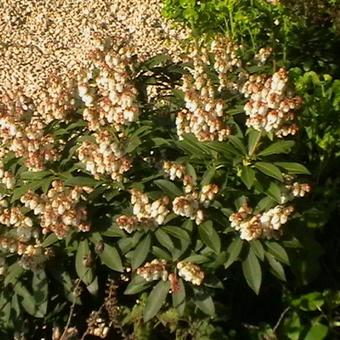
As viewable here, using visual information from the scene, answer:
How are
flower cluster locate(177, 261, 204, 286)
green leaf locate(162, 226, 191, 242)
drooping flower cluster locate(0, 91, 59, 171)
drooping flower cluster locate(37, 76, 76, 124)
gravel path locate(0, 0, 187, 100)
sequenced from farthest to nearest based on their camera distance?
gravel path locate(0, 0, 187, 100) → drooping flower cluster locate(37, 76, 76, 124) → drooping flower cluster locate(0, 91, 59, 171) → green leaf locate(162, 226, 191, 242) → flower cluster locate(177, 261, 204, 286)

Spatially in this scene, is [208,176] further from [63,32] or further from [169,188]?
[63,32]

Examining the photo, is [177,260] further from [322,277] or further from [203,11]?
[203,11]

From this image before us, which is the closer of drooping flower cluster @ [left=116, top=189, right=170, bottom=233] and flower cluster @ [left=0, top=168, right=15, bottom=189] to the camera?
drooping flower cluster @ [left=116, top=189, right=170, bottom=233]

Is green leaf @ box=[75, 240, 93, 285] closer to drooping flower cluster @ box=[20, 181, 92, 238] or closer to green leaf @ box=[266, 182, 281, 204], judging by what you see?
drooping flower cluster @ box=[20, 181, 92, 238]

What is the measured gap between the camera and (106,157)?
3.21 metres

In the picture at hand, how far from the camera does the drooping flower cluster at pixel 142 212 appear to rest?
3.10 metres

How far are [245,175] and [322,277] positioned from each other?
46.4 inches

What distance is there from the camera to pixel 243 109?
3523mm

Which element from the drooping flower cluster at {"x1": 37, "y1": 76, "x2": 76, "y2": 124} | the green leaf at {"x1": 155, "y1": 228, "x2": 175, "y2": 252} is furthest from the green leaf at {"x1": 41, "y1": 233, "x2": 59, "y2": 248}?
the drooping flower cluster at {"x1": 37, "y1": 76, "x2": 76, "y2": 124}

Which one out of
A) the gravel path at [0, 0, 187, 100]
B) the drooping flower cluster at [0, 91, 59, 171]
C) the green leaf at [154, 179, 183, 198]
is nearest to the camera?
the green leaf at [154, 179, 183, 198]

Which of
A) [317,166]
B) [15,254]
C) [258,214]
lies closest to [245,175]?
[258,214]

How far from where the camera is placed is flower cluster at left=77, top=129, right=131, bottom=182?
3211 mm

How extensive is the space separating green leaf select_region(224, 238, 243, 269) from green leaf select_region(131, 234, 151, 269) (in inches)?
10.5

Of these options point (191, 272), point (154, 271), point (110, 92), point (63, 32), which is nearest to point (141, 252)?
point (154, 271)
